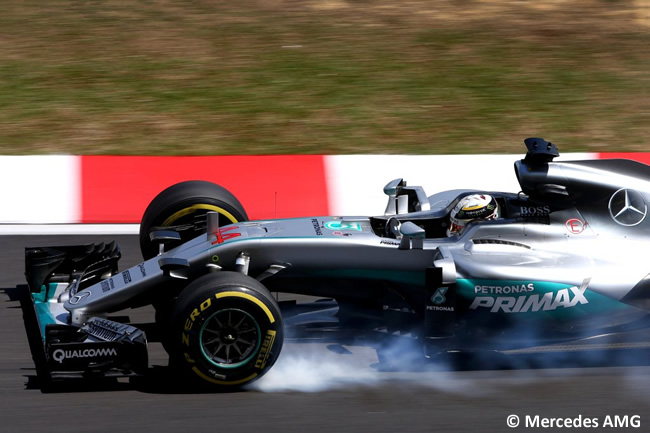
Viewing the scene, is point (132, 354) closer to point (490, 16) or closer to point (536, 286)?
point (536, 286)

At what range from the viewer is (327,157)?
32.4ft

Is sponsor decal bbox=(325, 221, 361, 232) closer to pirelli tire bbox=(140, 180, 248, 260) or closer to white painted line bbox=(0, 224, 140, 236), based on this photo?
pirelli tire bbox=(140, 180, 248, 260)

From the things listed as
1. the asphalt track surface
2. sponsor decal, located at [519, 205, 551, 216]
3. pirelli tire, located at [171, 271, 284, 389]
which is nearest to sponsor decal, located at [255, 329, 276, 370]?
pirelli tire, located at [171, 271, 284, 389]

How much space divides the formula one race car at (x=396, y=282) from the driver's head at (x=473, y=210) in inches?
0.5

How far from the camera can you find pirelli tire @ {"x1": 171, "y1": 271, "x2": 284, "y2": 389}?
551 cm

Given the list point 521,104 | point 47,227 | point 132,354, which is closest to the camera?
point 132,354

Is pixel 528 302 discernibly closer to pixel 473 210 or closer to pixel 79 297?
pixel 473 210

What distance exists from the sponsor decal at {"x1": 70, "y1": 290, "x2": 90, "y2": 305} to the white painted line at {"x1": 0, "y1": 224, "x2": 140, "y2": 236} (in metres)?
2.94

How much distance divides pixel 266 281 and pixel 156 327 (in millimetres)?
1205

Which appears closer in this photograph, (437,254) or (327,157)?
(437,254)

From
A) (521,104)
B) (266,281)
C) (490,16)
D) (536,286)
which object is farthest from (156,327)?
(490,16)

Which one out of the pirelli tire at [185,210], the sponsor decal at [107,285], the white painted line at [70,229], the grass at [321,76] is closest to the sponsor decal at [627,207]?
the pirelli tire at [185,210]

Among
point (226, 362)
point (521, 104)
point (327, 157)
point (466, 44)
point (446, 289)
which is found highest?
point (466, 44)

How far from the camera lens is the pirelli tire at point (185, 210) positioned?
7.40 m
